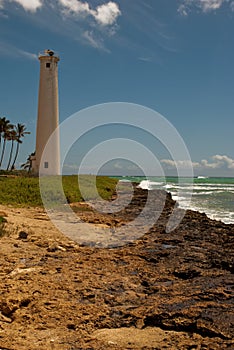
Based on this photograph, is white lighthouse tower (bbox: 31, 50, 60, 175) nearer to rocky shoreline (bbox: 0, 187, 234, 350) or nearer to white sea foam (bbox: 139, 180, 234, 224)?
white sea foam (bbox: 139, 180, 234, 224)

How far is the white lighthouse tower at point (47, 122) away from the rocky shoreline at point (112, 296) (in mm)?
24301

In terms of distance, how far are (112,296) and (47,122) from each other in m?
30.1

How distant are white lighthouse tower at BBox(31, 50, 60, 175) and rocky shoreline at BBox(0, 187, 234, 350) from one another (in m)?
24.3

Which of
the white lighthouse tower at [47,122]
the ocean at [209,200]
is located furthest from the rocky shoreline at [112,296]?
the white lighthouse tower at [47,122]

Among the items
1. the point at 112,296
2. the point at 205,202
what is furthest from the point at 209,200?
the point at 112,296

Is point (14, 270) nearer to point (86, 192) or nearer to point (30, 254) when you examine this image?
point (30, 254)

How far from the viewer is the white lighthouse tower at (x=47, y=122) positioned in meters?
35.1

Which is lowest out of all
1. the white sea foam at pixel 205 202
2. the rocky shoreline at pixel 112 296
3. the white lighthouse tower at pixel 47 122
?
the rocky shoreline at pixel 112 296

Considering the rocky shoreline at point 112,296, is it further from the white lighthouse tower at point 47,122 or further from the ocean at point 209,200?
the white lighthouse tower at point 47,122

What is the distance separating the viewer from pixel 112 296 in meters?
6.45

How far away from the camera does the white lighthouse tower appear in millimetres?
35062

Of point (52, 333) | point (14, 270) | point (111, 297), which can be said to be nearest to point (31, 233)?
point (14, 270)

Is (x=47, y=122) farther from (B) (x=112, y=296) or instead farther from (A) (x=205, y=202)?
(B) (x=112, y=296)

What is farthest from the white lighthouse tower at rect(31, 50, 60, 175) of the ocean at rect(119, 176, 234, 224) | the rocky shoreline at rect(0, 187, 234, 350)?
the rocky shoreline at rect(0, 187, 234, 350)
